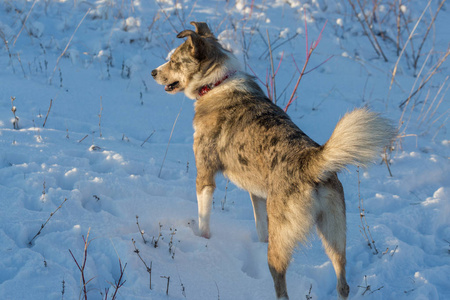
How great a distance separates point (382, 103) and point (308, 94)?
121 centimetres

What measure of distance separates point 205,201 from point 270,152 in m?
0.97

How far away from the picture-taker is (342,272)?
3.08m

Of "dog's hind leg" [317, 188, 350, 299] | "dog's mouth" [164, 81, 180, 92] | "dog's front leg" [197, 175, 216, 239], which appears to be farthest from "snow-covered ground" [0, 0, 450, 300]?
"dog's mouth" [164, 81, 180, 92]

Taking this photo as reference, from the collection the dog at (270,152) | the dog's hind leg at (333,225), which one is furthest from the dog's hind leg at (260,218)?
the dog's hind leg at (333,225)

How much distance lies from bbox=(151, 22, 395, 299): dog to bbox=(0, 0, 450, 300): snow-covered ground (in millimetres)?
297

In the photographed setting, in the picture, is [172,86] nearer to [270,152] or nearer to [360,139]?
[270,152]

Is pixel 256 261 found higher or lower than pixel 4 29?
lower

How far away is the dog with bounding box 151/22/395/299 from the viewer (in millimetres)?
2559

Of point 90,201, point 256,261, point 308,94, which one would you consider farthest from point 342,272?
point 308,94

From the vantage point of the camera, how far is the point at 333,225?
2.85 metres

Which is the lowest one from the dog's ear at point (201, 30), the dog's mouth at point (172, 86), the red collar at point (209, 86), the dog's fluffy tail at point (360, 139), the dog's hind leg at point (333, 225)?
the dog's hind leg at point (333, 225)

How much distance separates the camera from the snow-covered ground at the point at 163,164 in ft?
10.5

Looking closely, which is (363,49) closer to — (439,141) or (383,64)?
(383,64)

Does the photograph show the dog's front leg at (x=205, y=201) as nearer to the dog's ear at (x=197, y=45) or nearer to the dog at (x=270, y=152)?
the dog at (x=270, y=152)
